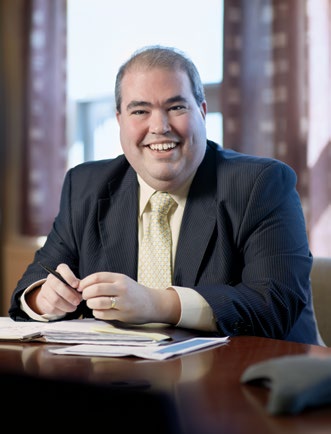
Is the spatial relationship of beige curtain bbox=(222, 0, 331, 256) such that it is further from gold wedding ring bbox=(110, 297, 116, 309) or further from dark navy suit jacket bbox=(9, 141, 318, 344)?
gold wedding ring bbox=(110, 297, 116, 309)

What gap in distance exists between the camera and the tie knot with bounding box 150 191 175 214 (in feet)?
6.85

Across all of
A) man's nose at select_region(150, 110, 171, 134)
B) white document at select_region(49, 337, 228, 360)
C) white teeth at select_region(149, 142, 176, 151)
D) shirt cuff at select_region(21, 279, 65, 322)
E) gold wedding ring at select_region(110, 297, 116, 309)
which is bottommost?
shirt cuff at select_region(21, 279, 65, 322)

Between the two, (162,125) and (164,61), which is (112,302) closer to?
(162,125)

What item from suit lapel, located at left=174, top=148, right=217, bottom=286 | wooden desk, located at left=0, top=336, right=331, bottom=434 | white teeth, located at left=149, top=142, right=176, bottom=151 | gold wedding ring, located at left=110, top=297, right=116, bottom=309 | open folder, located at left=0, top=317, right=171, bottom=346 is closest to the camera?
wooden desk, located at left=0, top=336, right=331, bottom=434

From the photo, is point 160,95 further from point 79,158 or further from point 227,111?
point 79,158

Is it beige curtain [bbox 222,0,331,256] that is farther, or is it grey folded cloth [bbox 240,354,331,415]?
beige curtain [bbox 222,0,331,256]

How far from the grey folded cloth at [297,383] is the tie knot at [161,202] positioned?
3.78 ft

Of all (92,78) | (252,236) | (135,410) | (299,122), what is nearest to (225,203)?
(252,236)

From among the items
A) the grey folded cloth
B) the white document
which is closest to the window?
the white document

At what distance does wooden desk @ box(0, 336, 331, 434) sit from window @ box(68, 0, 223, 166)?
2.79 meters

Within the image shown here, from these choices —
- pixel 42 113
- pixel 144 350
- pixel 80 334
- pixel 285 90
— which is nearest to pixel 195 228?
pixel 80 334

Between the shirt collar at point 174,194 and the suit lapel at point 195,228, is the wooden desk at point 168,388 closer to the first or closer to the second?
the suit lapel at point 195,228

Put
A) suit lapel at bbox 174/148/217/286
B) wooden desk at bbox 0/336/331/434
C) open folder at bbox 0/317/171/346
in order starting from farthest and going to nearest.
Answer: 1. suit lapel at bbox 174/148/217/286
2. open folder at bbox 0/317/171/346
3. wooden desk at bbox 0/336/331/434

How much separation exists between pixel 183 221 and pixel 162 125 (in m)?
0.28
